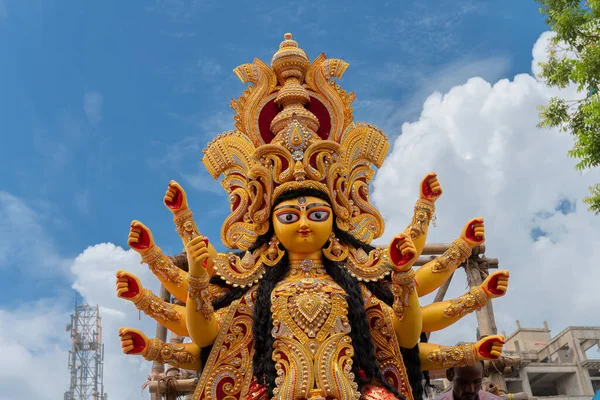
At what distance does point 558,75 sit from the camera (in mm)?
8016

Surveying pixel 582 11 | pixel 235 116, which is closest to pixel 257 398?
pixel 235 116

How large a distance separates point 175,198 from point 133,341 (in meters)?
1.04

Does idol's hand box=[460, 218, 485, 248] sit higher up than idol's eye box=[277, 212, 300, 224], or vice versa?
idol's eye box=[277, 212, 300, 224]

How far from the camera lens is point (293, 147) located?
488 cm

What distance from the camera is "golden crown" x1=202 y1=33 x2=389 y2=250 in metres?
4.82

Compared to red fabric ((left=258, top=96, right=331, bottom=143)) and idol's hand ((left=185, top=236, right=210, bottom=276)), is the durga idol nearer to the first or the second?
idol's hand ((left=185, top=236, right=210, bottom=276))

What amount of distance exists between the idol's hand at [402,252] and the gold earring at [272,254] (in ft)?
3.41

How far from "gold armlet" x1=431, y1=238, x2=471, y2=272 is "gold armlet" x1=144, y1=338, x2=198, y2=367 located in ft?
6.39

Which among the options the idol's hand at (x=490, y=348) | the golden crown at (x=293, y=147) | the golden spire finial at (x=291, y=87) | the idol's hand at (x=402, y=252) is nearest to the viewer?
the idol's hand at (x=402, y=252)

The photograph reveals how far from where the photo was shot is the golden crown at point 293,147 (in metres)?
4.82

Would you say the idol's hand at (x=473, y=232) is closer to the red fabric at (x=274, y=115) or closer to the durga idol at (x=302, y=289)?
the durga idol at (x=302, y=289)

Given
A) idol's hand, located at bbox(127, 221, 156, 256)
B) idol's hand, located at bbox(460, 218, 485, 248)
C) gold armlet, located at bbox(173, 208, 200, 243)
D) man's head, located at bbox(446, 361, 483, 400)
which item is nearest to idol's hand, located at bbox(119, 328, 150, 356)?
idol's hand, located at bbox(127, 221, 156, 256)

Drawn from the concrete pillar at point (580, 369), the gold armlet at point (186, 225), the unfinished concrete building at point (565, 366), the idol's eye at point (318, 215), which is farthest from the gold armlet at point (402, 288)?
the concrete pillar at point (580, 369)

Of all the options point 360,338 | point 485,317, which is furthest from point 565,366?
point 360,338
